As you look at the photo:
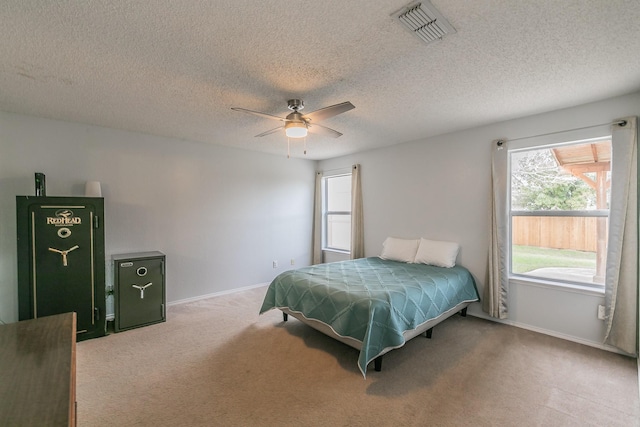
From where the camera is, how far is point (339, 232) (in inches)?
227

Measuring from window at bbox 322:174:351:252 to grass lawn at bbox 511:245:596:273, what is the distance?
2.85 m

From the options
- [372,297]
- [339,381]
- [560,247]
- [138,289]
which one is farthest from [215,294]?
[560,247]

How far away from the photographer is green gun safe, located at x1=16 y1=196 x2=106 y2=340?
2.72m

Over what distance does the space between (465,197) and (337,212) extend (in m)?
2.60

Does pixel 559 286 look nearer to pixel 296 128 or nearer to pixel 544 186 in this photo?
pixel 544 186

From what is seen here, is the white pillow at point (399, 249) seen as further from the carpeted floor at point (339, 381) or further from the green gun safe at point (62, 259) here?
the green gun safe at point (62, 259)

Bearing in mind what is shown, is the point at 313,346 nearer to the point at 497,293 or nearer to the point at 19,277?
the point at 497,293

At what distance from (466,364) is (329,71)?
9.37ft

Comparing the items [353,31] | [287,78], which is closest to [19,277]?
[287,78]

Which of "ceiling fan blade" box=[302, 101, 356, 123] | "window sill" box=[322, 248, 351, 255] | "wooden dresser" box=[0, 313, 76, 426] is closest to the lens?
"wooden dresser" box=[0, 313, 76, 426]

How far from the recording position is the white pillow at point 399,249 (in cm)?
414

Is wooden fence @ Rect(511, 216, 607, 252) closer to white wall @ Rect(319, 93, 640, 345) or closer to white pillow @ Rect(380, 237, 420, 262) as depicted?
white wall @ Rect(319, 93, 640, 345)

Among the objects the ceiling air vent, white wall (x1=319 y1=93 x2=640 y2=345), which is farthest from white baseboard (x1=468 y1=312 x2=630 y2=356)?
the ceiling air vent

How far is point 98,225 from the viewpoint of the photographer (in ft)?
10.00
